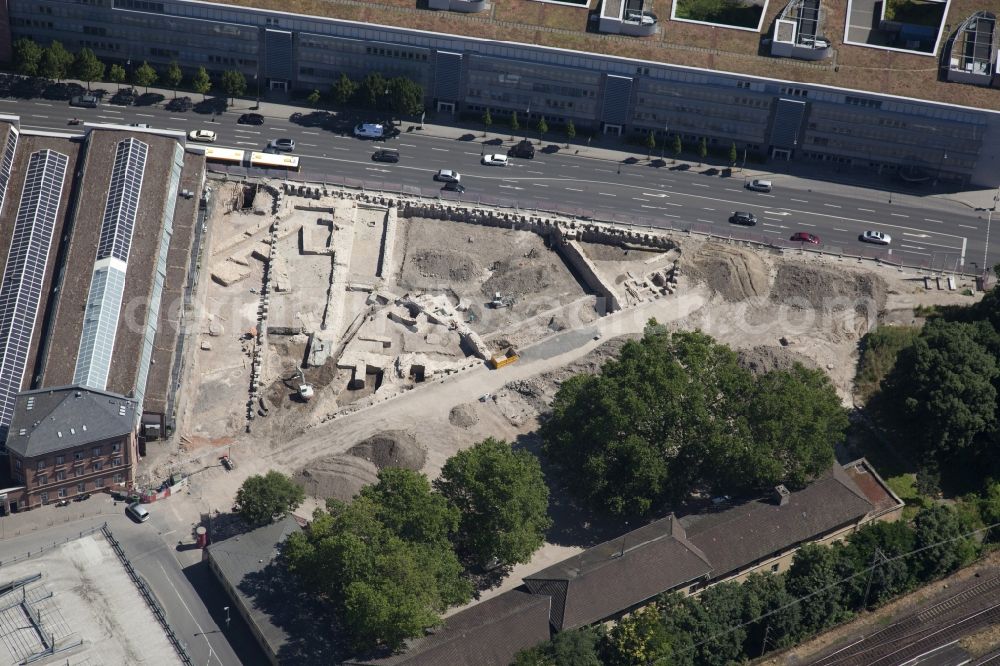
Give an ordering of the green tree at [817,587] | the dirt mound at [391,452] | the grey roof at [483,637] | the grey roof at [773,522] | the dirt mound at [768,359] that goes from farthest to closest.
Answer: the dirt mound at [768,359], the dirt mound at [391,452], the grey roof at [773,522], the green tree at [817,587], the grey roof at [483,637]

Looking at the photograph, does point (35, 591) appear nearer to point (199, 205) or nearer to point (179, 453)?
point (179, 453)

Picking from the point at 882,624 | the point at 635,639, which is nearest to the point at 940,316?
the point at 882,624

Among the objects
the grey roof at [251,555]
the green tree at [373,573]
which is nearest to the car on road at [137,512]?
the grey roof at [251,555]

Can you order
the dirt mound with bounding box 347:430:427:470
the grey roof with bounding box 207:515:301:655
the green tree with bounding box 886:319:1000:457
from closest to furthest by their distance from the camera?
the grey roof with bounding box 207:515:301:655, the dirt mound with bounding box 347:430:427:470, the green tree with bounding box 886:319:1000:457

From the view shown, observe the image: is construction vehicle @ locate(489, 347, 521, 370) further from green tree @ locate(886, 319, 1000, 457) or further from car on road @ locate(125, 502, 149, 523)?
car on road @ locate(125, 502, 149, 523)

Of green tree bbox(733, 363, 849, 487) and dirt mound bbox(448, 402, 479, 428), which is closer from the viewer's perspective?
green tree bbox(733, 363, 849, 487)

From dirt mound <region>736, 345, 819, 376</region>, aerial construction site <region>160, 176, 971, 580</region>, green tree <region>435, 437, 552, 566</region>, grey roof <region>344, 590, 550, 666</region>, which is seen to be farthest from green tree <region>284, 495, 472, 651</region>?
dirt mound <region>736, 345, 819, 376</region>

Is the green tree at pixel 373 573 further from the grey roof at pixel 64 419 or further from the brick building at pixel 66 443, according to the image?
the grey roof at pixel 64 419
